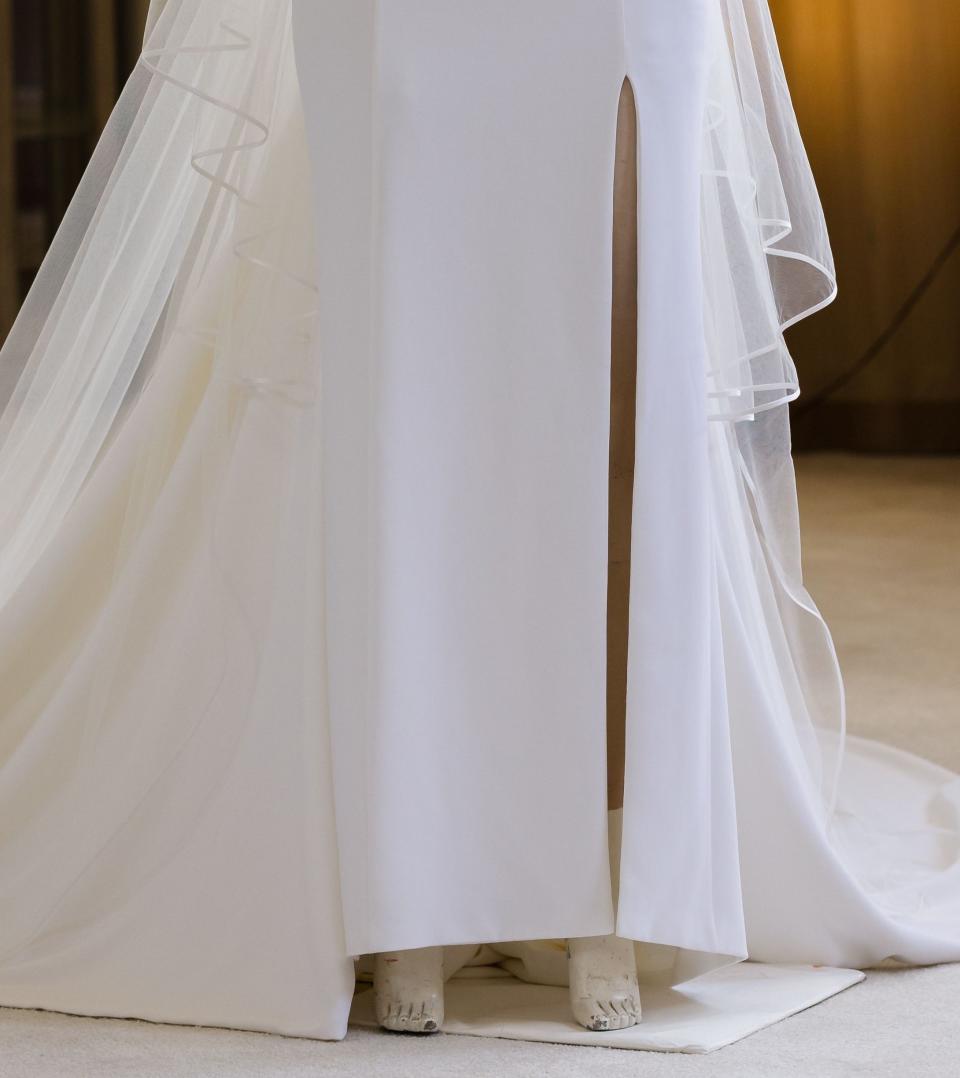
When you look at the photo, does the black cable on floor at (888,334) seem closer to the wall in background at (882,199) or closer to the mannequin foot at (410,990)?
the wall in background at (882,199)

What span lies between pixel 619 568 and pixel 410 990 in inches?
16.3

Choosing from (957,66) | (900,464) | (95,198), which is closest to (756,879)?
(95,198)

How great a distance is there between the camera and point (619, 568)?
142 cm

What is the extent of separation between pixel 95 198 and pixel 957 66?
4.32m

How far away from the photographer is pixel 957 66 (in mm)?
5410

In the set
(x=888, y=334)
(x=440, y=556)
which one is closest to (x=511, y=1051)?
(x=440, y=556)

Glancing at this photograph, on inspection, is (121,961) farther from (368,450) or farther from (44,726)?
(368,450)

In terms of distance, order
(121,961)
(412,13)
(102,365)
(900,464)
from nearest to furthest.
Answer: (412,13) → (121,961) → (102,365) → (900,464)

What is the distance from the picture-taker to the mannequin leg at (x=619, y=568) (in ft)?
4.49

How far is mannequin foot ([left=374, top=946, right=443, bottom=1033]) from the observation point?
1382 millimetres

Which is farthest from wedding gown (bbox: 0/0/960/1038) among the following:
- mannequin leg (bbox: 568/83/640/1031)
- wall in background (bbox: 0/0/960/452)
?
wall in background (bbox: 0/0/960/452)

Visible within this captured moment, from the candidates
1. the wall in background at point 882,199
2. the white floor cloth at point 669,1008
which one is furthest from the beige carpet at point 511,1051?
the wall in background at point 882,199

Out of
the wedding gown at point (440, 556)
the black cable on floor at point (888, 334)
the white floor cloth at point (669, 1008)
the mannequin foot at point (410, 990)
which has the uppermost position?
the wedding gown at point (440, 556)

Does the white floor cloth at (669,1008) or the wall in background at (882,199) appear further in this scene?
the wall in background at (882,199)
